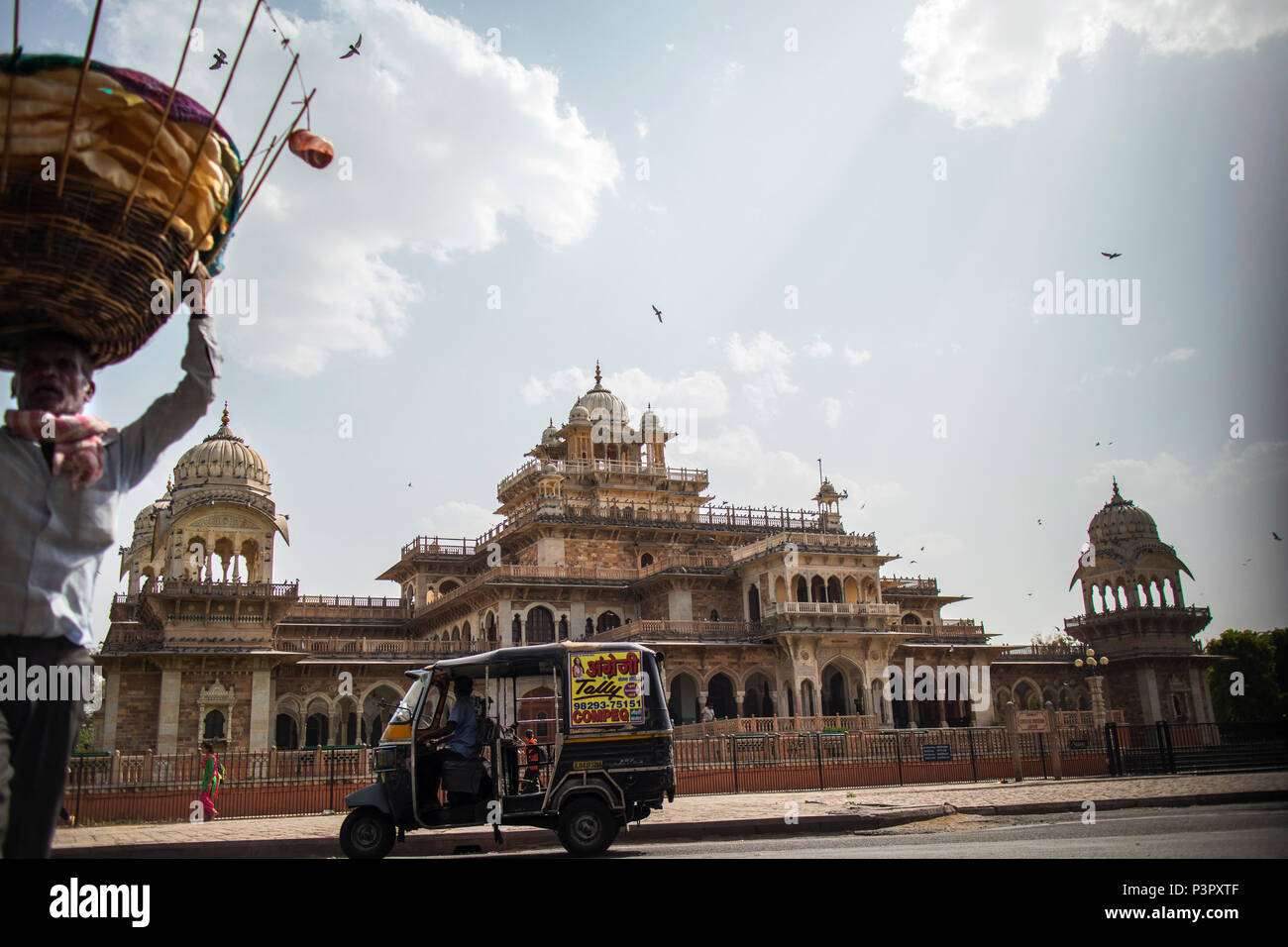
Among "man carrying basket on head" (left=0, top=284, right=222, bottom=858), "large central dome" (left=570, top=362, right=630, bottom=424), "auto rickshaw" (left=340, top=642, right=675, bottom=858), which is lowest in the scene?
"auto rickshaw" (left=340, top=642, right=675, bottom=858)

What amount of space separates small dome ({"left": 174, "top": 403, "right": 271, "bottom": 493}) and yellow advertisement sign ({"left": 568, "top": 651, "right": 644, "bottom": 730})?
30595mm

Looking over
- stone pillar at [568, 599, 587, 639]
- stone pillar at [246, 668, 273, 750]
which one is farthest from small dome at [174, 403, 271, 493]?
stone pillar at [568, 599, 587, 639]

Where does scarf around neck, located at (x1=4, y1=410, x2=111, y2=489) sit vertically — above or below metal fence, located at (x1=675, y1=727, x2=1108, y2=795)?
above

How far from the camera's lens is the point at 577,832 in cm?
1123

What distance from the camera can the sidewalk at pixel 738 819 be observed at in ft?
43.1

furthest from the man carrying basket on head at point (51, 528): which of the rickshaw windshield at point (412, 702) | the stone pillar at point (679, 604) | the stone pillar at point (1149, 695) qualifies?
the stone pillar at point (1149, 695)

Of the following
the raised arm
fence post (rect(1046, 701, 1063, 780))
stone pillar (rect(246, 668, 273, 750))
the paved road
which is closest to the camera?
the raised arm

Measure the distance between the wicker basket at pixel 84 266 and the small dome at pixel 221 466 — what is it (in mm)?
37169

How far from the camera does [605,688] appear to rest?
473 inches

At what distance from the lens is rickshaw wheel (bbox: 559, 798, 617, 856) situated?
36.7 feet

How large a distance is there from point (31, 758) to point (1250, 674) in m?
60.6

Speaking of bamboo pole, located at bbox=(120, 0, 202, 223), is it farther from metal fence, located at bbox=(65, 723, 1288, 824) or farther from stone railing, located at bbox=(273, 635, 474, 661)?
stone railing, located at bbox=(273, 635, 474, 661)

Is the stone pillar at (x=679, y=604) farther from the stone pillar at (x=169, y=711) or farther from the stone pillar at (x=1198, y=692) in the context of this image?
the stone pillar at (x=1198, y=692)
